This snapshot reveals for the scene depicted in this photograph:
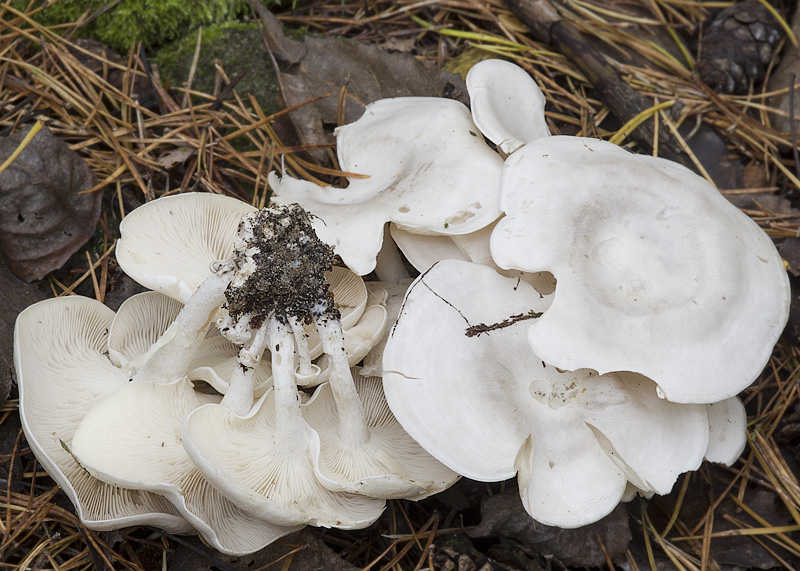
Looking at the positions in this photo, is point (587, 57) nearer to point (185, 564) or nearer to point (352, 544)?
point (352, 544)

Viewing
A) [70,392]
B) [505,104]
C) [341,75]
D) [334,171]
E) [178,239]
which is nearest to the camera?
[70,392]

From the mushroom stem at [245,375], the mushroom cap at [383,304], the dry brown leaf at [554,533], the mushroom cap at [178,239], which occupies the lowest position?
the dry brown leaf at [554,533]

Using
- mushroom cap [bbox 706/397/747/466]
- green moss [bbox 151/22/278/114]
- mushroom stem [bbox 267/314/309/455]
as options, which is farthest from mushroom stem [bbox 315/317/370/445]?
green moss [bbox 151/22/278/114]

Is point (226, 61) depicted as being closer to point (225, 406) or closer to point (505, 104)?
point (505, 104)

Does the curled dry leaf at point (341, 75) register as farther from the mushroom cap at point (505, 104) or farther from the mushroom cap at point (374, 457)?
the mushroom cap at point (374, 457)

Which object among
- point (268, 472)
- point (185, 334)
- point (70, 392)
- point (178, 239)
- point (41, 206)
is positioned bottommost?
point (268, 472)

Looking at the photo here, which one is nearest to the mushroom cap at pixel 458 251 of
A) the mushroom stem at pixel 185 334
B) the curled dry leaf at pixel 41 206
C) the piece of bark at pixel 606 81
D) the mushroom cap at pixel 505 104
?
the mushroom cap at pixel 505 104

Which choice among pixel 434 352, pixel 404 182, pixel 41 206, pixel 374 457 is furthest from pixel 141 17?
pixel 374 457
